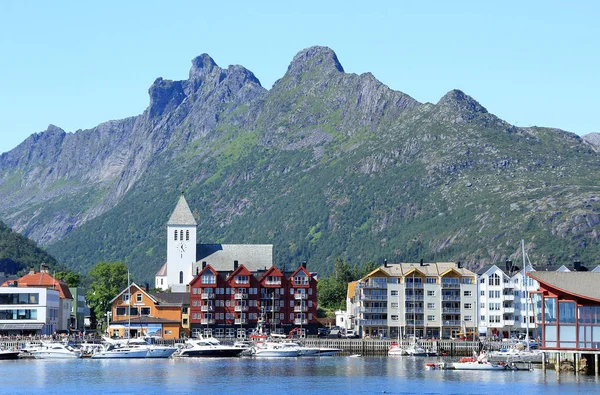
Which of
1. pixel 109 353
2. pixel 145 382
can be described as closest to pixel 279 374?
pixel 145 382

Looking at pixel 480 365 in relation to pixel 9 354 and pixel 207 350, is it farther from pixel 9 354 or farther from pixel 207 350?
pixel 9 354

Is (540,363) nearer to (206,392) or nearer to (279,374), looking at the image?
(279,374)

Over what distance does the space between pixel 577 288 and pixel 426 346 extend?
5520 centimetres

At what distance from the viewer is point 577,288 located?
126 meters

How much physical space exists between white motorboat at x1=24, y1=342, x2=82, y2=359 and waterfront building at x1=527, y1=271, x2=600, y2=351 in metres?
70.0

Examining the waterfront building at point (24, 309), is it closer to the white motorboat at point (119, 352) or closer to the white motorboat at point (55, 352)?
the white motorboat at point (55, 352)

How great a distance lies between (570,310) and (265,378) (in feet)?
107

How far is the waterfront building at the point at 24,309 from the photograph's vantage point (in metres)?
189

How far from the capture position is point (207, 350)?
169 meters

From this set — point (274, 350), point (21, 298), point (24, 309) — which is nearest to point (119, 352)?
point (274, 350)

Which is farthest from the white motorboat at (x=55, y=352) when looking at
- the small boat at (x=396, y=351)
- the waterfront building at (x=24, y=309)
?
the small boat at (x=396, y=351)

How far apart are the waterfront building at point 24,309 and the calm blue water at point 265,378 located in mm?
29875

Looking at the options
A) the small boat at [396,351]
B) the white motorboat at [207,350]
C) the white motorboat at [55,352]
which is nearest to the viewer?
the white motorboat at [55,352]

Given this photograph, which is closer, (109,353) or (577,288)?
(577,288)
